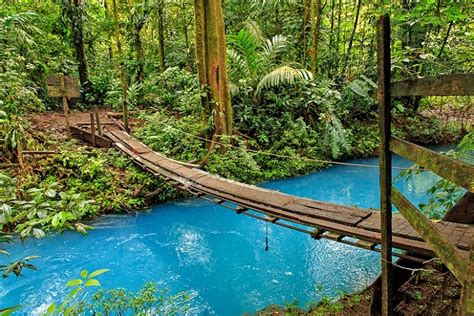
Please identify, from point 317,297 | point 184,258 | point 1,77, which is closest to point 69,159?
point 1,77

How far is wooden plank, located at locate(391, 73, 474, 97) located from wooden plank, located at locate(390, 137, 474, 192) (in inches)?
9.1

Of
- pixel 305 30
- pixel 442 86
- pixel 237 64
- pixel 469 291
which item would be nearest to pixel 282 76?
pixel 237 64

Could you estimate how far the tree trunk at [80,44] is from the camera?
8742 mm

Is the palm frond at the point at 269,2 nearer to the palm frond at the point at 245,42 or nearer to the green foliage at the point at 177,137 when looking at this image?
the palm frond at the point at 245,42

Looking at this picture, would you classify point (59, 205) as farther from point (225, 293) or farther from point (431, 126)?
point (431, 126)

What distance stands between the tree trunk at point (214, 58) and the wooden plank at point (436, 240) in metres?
5.04

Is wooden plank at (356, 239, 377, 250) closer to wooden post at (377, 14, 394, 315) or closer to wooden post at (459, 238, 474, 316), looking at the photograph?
wooden post at (377, 14, 394, 315)

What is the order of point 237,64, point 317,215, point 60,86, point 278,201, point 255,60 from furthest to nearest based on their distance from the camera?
point 237,64 → point 255,60 → point 60,86 → point 278,201 → point 317,215

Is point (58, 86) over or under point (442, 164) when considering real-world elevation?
over

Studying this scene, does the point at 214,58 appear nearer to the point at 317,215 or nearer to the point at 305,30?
the point at 305,30

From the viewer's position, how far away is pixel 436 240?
135 cm

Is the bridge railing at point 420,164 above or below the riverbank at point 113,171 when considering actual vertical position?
above

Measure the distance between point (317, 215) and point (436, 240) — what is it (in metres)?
1.61

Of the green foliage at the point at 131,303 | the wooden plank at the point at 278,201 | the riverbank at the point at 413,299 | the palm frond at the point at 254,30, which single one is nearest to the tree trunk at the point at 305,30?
the palm frond at the point at 254,30
